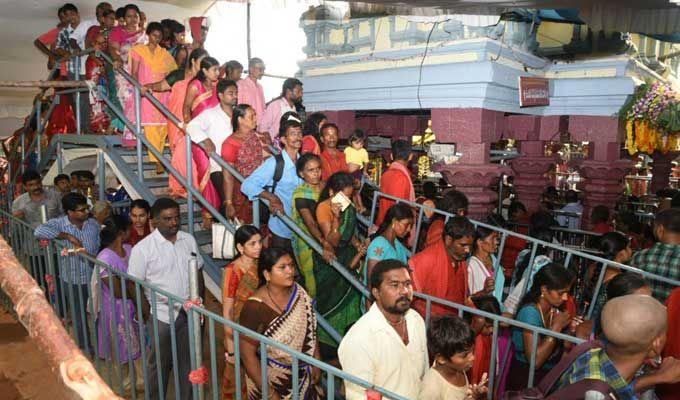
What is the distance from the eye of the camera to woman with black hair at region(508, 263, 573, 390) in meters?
3.31

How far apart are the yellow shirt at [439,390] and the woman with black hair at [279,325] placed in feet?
2.34

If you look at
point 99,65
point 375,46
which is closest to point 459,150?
point 375,46

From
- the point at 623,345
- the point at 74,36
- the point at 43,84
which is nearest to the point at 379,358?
the point at 623,345

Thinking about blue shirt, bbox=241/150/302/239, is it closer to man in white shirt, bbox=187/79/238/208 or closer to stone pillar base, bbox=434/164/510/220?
man in white shirt, bbox=187/79/238/208

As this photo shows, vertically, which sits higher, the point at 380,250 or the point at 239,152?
the point at 239,152

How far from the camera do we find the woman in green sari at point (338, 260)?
4070 mm

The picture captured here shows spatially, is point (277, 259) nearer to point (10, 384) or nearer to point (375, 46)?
point (10, 384)

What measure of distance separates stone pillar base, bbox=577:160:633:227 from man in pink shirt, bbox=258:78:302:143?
555 cm

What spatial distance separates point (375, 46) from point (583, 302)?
4.69m

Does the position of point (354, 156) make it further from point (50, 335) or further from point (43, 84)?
point (50, 335)

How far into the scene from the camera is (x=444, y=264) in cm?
382

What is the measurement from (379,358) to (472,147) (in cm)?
487

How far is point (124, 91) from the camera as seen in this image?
6133 millimetres

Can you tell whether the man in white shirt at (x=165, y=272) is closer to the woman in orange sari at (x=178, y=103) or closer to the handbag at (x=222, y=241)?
the handbag at (x=222, y=241)
